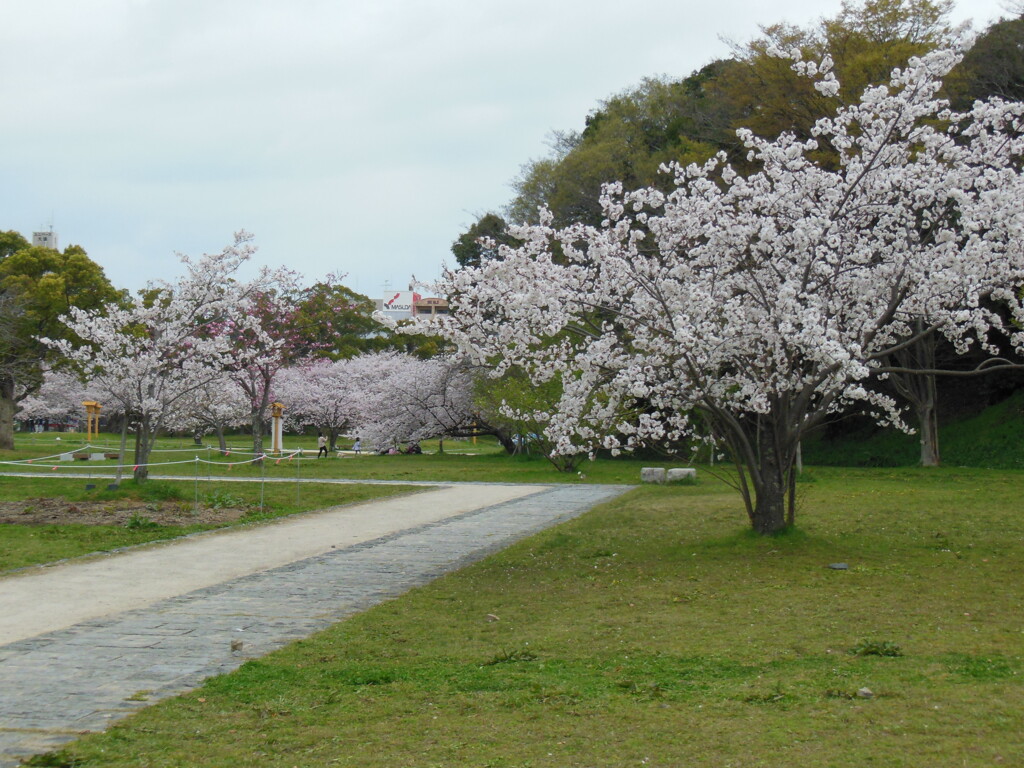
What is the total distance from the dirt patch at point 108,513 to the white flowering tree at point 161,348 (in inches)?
77.7

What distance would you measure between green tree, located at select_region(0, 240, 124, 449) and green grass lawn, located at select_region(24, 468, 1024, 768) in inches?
1076

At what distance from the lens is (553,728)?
4430 millimetres

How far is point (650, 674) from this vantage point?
5.39 m

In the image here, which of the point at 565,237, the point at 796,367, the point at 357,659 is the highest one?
the point at 565,237

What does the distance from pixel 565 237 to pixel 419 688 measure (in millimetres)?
6366

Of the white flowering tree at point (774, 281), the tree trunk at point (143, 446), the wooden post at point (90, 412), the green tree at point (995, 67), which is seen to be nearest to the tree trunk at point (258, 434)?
the wooden post at point (90, 412)

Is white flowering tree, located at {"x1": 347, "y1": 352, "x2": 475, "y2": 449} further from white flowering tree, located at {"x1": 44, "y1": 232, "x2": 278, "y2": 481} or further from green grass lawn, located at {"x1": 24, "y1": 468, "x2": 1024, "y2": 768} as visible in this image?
green grass lawn, located at {"x1": 24, "y1": 468, "x2": 1024, "y2": 768}

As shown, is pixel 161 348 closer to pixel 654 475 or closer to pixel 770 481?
pixel 654 475

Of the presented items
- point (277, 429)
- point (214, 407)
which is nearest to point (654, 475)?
point (214, 407)

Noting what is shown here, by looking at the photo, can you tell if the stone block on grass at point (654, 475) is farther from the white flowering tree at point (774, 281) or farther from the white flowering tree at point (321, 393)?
the white flowering tree at point (321, 393)

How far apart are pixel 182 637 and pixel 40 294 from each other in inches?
1211

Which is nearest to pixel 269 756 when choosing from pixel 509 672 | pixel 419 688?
pixel 419 688

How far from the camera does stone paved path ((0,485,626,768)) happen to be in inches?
190

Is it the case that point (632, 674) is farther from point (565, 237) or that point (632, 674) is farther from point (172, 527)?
point (172, 527)
